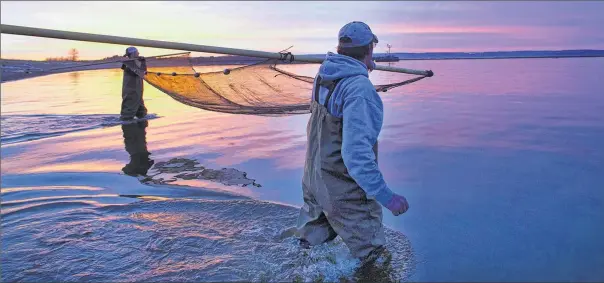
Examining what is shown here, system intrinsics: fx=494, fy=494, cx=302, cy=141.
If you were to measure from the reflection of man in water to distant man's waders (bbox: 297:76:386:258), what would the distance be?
14.2ft

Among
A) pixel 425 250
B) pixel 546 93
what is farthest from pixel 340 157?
pixel 546 93

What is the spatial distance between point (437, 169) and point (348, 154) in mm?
4437

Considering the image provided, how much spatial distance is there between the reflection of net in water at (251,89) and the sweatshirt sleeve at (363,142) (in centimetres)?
320

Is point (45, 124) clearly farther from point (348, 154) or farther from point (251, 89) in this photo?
point (348, 154)

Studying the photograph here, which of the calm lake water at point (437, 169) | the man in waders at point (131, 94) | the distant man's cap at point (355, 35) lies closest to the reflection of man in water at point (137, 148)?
the calm lake water at point (437, 169)

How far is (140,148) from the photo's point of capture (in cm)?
915

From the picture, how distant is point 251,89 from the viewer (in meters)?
7.14

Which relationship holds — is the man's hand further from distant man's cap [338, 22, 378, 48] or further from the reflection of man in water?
the reflection of man in water

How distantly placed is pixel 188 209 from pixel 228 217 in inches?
21.7

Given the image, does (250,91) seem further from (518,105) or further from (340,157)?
(518,105)

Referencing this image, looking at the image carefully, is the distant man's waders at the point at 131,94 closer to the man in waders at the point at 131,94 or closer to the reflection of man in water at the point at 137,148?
the man in waders at the point at 131,94

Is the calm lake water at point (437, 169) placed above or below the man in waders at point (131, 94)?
below

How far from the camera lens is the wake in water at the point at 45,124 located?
414 inches

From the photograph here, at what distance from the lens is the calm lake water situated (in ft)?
14.3
